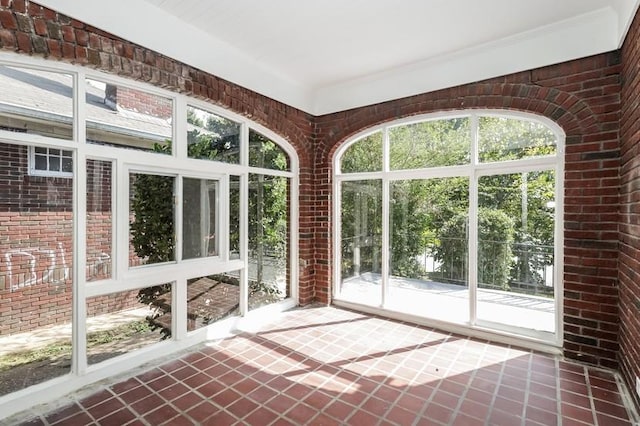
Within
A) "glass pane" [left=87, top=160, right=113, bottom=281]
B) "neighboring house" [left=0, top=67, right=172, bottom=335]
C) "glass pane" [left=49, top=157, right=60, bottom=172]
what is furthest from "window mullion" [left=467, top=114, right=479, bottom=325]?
"glass pane" [left=49, top=157, right=60, bottom=172]

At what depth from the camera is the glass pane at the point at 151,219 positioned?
299 cm

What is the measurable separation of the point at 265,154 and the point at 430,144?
213 cm

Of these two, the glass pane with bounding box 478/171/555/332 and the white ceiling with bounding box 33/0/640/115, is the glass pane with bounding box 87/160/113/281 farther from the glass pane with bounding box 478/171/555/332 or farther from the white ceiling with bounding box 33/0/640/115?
the glass pane with bounding box 478/171/555/332

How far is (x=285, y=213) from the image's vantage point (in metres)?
4.70

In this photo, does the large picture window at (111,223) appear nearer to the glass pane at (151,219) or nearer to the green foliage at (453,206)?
the glass pane at (151,219)

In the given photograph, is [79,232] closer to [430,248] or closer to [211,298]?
[211,298]

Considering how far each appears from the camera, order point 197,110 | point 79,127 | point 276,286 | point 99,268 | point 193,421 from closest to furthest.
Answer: point 193,421 < point 79,127 < point 99,268 < point 197,110 < point 276,286

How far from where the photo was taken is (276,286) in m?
4.55

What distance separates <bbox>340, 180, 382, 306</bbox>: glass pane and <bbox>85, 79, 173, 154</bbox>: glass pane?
2.56 metres

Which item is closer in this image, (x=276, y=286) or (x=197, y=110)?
(x=197, y=110)

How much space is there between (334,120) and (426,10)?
82.4 inches

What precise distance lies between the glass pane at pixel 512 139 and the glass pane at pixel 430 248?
1.60 feet

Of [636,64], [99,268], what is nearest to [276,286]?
[99,268]

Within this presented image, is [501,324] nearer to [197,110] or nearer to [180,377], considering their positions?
[180,377]
